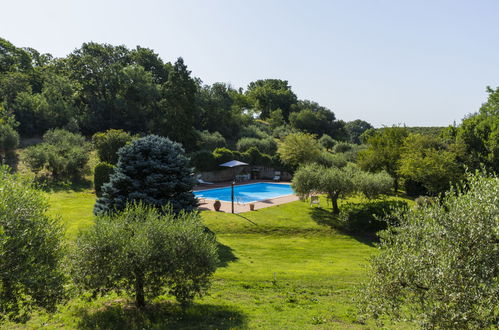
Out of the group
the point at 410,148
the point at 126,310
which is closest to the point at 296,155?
the point at 410,148

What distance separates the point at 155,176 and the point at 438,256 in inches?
556

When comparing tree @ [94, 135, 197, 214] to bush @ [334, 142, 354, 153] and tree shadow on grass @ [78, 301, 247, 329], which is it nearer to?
tree shadow on grass @ [78, 301, 247, 329]

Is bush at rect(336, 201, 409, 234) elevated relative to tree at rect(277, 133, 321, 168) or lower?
lower

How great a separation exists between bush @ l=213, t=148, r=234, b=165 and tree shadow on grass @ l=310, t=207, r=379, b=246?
18947 millimetres

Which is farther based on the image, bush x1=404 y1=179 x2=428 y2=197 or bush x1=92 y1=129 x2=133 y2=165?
bush x1=404 y1=179 x2=428 y2=197

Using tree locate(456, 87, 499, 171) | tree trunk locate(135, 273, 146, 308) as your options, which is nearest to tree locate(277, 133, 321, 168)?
tree locate(456, 87, 499, 171)

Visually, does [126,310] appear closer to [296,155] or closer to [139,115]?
[296,155]

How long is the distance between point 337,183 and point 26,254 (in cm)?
2200

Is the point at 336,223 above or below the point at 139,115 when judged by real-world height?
below

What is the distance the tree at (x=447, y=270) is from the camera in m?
6.16

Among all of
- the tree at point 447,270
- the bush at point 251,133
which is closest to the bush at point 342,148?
the bush at point 251,133

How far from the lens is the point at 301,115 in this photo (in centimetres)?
7844

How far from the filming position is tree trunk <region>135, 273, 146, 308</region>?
972cm

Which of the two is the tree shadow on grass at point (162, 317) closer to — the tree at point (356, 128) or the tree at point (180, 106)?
the tree at point (180, 106)
